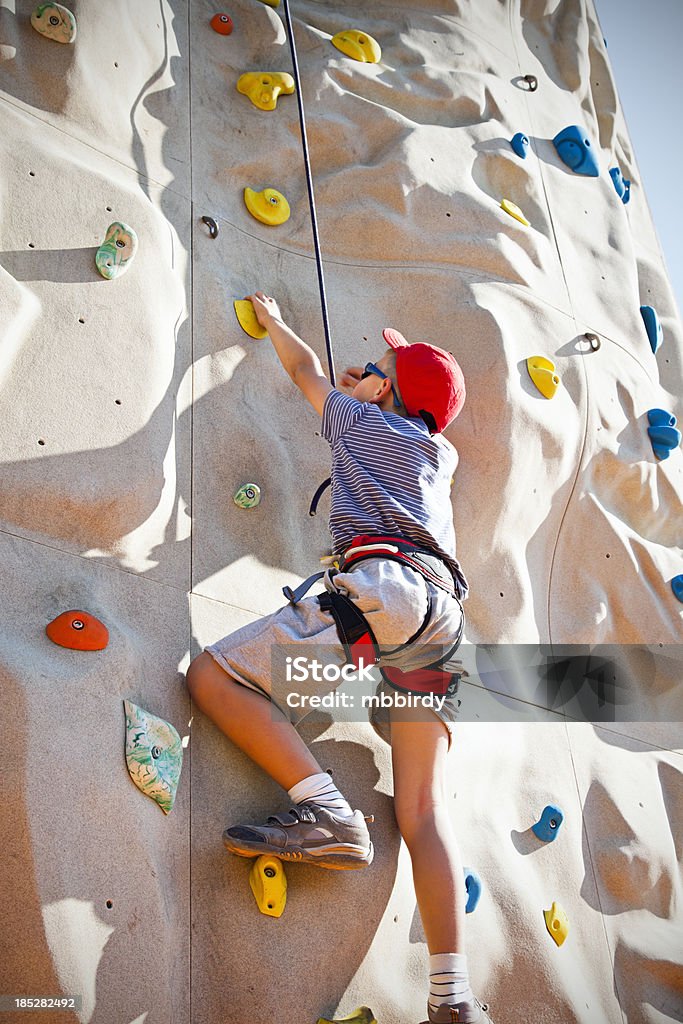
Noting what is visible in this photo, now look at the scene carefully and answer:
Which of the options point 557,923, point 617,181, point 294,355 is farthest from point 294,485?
point 617,181

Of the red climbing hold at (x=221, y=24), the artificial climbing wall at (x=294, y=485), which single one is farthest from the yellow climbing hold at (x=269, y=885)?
the red climbing hold at (x=221, y=24)

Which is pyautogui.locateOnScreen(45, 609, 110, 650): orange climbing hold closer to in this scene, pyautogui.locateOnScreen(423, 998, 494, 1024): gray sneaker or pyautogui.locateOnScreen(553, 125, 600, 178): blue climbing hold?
pyautogui.locateOnScreen(423, 998, 494, 1024): gray sneaker

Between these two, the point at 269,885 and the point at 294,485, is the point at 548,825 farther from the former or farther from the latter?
the point at 294,485

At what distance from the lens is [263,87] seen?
336cm

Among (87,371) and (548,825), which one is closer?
(87,371)

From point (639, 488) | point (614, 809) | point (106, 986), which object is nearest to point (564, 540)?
point (639, 488)

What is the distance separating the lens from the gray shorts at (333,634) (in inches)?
82.7

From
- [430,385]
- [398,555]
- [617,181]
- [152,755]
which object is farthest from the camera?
[617,181]

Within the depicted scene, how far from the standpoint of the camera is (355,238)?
3367mm

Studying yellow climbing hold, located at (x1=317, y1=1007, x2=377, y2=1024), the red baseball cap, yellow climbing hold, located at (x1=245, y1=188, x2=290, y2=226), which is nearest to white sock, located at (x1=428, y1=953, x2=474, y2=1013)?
yellow climbing hold, located at (x1=317, y1=1007, x2=377, y2=1024)

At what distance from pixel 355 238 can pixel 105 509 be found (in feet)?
4.69

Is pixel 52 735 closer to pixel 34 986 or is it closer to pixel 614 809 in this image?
pixel 34 986

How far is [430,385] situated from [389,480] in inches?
10.6

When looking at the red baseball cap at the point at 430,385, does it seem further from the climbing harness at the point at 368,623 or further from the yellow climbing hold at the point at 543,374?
the yellow climbing hold at the point at 543,374
